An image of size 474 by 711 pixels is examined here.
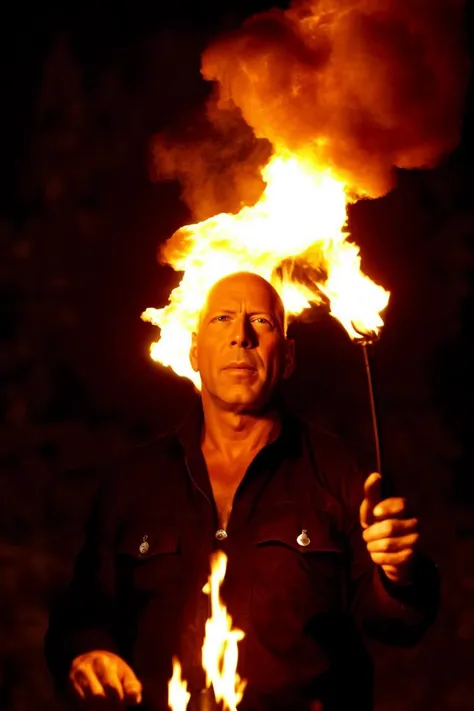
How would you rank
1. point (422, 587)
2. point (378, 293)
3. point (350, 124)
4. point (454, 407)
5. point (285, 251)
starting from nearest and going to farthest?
point (422, 587) < point (378, 293) < point (350, 124) < point (285, 251) < point (454, 407)

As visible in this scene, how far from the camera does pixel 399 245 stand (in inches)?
168

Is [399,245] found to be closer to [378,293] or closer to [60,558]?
[378,293]

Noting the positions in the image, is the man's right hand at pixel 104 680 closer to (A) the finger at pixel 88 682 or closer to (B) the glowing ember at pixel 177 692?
(A) the finger at pixel 88 682

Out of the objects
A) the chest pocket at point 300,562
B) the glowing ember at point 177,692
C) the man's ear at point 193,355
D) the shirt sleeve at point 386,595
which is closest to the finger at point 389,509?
the shirt sleeve at point 386,595

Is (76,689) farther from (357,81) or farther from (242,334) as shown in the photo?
(357,81)

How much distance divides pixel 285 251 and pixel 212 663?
1578 millimetres

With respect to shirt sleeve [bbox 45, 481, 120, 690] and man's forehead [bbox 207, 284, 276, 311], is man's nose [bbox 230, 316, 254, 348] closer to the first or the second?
man's forehead [bbox 207, 284, 276, 311]

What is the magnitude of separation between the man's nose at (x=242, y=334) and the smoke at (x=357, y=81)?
2.20 feet

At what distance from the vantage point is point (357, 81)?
10.9 feet

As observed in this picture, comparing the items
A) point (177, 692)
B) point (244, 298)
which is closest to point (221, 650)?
point (177, 692)

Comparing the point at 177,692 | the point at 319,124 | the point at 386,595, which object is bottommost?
the point at 177,692

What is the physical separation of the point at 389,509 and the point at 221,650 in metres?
0.74

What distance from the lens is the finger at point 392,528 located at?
253cm

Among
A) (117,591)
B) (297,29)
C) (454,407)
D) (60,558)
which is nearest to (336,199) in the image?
(297,29)
